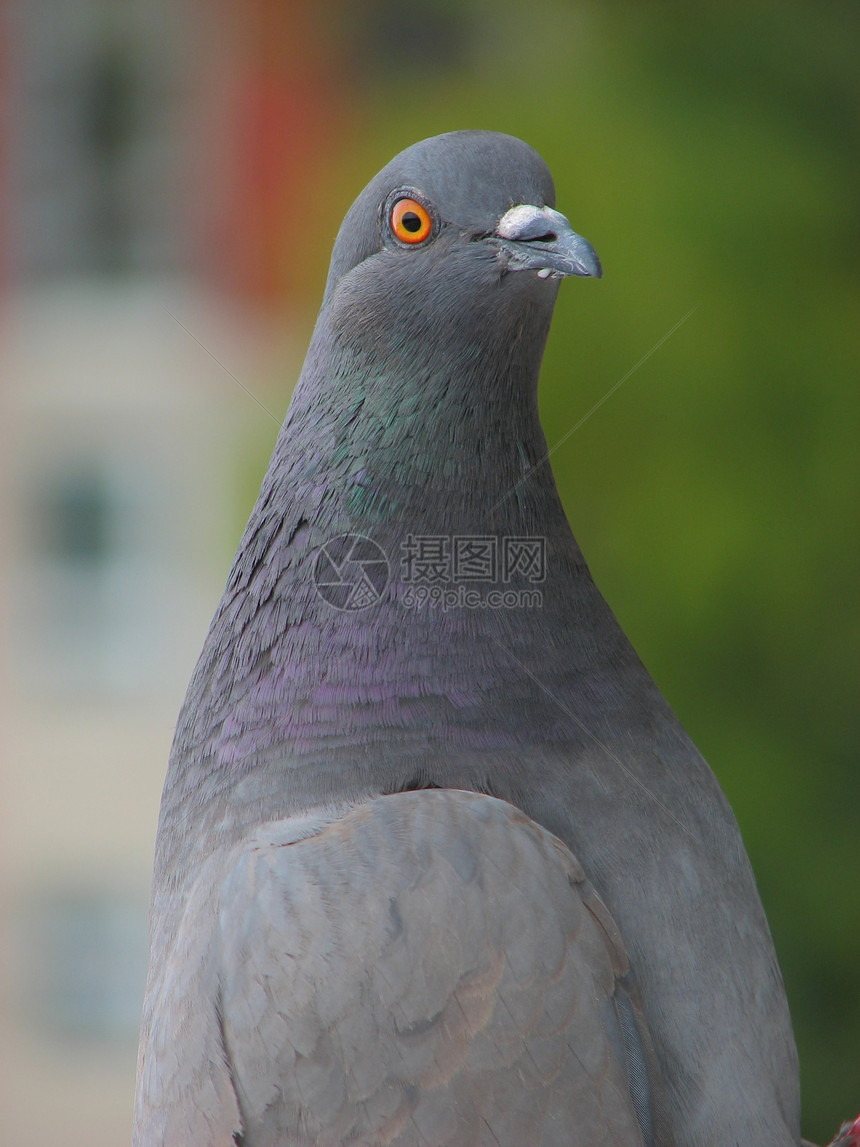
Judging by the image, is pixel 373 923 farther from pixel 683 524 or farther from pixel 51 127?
pixel 51 127

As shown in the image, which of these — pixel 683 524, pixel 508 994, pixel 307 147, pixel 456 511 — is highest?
pixel 307 147

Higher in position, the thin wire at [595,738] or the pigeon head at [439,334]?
the pigeon head at [439,334]

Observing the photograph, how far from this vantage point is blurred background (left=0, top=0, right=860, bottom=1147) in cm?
360

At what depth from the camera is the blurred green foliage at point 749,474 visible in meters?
3.58

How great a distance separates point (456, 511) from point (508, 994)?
2.15 ft

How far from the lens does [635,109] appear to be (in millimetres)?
3824

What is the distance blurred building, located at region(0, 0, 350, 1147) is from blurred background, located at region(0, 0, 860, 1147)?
21 mm

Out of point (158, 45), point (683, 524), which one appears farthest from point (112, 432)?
point (683, 524)

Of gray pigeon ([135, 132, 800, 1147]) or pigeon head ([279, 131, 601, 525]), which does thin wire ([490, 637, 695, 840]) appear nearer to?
gray pigeon ([135, 132, 800, 1147])

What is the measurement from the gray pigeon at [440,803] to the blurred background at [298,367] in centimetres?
84

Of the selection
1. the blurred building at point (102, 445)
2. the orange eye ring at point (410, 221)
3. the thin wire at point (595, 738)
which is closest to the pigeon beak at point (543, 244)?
the orange eye ring at point (410, 221)

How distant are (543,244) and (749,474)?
7.06ft

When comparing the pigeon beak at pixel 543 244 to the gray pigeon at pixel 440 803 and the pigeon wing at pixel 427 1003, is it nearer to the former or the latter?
the gray pigeon at pixel 440 803

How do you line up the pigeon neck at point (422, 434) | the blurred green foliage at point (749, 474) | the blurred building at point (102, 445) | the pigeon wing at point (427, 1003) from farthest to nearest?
the blurred building at point (102, 445) → the blurred green foliage at point (749, 474) → the pigeon neck at point (422, 434) → the pigeon wing at point (427, 1003)
